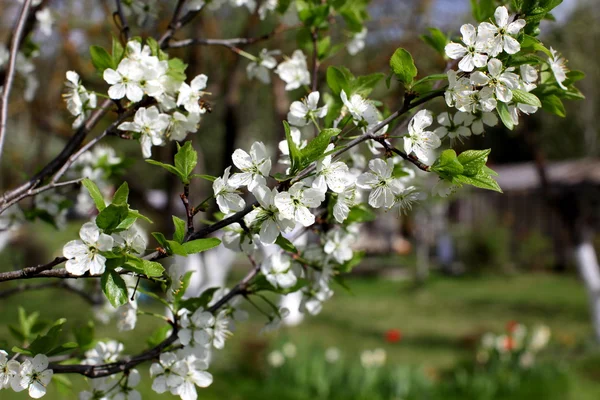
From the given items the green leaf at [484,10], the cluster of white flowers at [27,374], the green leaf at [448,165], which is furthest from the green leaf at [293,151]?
the green leaf at [484,10]

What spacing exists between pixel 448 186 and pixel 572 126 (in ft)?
63.5

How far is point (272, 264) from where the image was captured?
134cm

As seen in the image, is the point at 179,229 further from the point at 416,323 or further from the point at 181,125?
the point at 416,323

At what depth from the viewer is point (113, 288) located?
3.26 ft

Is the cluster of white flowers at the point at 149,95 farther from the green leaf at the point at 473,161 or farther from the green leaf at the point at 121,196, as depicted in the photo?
the green leaf at the point at 473,161

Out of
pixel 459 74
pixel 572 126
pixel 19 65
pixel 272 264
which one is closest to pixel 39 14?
pixel 19 65

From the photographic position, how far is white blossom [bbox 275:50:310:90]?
164cm

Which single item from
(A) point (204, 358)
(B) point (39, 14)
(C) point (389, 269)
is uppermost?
(B) point (39, 14)

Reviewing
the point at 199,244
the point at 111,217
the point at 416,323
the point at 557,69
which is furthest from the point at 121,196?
the point at 416,323

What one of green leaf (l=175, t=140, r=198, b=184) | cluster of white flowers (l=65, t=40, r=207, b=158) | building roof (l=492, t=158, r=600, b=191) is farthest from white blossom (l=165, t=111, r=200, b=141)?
building roof (l=492, t=158, r=600, b=191)

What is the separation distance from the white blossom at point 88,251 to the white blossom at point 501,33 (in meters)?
0.69

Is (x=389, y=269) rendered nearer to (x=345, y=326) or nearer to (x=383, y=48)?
(x=345, y=326)

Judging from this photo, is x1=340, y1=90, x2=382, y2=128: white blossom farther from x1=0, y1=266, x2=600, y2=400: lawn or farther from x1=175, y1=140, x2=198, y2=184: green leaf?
x1=0, y1=266, x2=600, y2=400: lawn

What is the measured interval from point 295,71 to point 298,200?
0.73 m
